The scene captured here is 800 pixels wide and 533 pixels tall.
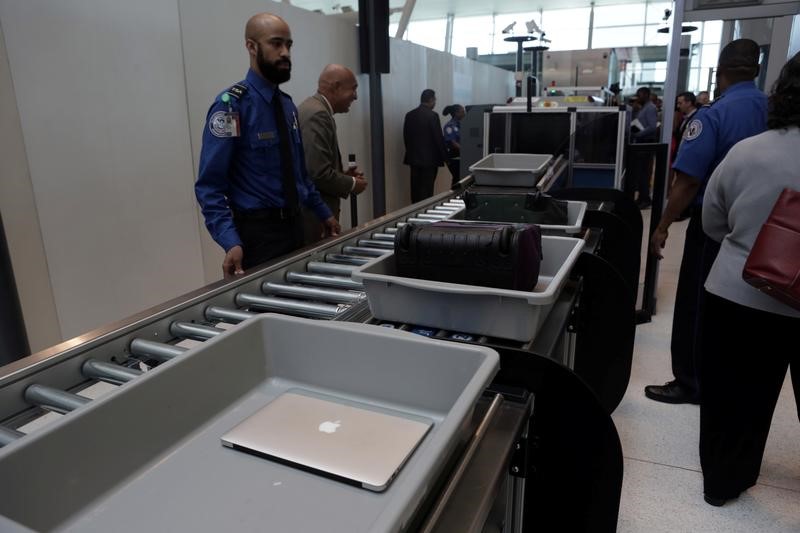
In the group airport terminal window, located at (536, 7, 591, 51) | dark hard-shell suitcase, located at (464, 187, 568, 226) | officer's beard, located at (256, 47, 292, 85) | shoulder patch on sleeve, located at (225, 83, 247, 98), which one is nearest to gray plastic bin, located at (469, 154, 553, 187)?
dark hard-shell suitcase, located at (464, 187, 568, 226)

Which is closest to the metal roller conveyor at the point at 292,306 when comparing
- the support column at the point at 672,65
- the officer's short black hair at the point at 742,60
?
the officer's short black hair at the point at 742,60

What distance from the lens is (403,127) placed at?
20.3 ft

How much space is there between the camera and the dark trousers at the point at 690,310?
7.65 feet

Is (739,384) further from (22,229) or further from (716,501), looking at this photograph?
(22,229)

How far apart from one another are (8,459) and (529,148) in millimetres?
3918

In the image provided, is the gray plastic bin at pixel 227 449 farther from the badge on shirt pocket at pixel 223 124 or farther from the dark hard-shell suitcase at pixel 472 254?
the badge on shirt pocket at pixel 223 124

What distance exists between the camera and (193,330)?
1186mm

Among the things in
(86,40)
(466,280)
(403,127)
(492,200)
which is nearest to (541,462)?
(466,280)

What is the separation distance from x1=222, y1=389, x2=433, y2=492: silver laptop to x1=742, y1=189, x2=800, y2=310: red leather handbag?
1.03 m

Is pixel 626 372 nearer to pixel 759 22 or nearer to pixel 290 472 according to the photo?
pixel 290 472

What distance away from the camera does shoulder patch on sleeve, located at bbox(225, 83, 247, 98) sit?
6.31 ft

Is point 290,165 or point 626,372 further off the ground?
point 290,165

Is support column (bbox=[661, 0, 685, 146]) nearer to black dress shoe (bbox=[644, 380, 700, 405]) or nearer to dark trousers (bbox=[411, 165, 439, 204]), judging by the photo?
black dress shoe (bbox=[644, 380, 700, 405])

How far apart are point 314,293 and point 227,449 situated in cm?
65
